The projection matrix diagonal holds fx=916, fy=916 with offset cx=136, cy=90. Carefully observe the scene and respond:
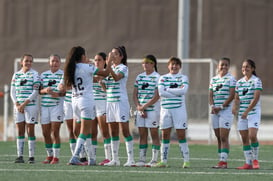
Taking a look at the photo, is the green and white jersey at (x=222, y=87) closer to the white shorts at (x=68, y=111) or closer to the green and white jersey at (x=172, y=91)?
the green and white jersey at (x=172, y=91)

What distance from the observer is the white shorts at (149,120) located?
51.4ft

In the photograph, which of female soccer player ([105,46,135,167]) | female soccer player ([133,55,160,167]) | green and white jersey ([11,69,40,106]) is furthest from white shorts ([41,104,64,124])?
female soccer player ([133,55,160,167])

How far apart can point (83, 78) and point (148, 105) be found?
133 centimetres

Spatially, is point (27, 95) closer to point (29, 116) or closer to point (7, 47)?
point (29, 116)

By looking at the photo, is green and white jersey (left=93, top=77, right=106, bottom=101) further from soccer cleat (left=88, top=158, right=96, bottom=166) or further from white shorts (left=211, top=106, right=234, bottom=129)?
white shorts (left=211, top=106, right=234, bottom=129)

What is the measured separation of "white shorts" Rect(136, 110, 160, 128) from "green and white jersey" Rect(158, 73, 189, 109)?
14.0 inches

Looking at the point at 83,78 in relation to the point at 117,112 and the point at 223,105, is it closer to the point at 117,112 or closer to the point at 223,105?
the point at 117,112

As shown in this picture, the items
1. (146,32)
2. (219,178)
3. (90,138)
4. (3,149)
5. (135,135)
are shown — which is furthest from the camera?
(146,32)

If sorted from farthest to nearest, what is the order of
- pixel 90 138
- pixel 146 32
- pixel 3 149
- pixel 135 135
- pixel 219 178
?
pixel 146 32 < pixel 135 135 < pixel 3 149 < pixel 90 138 < pixel 219 178

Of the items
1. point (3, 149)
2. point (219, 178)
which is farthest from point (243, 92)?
point (3, 149)

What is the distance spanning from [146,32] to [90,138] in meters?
20.8

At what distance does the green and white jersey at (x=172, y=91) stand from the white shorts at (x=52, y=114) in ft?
5.97

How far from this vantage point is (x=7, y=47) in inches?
1419

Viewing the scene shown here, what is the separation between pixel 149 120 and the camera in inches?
617
